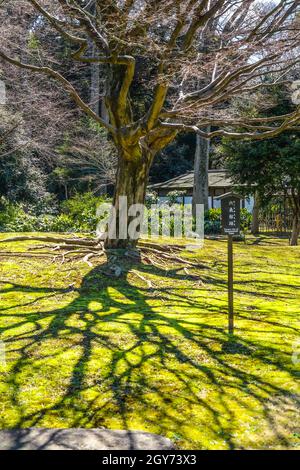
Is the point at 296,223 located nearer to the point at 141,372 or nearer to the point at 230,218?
the point at 230,218

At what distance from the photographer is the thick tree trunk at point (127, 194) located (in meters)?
9.56

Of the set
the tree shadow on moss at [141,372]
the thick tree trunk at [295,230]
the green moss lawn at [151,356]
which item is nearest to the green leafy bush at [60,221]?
the thick tree trunk at [295,230]

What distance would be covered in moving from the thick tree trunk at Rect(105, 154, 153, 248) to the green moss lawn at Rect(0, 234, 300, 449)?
3.80 feet

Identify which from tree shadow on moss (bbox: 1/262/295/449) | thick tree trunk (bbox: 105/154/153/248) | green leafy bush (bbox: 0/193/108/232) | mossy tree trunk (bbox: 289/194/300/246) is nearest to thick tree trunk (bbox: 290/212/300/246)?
mossy tree trunk (bbox: 289/194/300/246)

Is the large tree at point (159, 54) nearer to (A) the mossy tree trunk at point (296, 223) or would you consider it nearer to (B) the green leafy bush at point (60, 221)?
(B) the green leafy bush at point (60, 221)

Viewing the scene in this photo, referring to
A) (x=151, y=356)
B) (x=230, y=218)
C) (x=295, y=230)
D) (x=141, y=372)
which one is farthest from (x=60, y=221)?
(x=141, y=372)

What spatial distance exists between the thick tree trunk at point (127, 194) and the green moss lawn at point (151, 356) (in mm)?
1160

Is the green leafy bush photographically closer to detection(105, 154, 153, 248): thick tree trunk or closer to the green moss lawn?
detection(105, 154, 153, 248): thick tree trunk

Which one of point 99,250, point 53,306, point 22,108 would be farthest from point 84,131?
point 53,306

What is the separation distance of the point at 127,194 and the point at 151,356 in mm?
5046

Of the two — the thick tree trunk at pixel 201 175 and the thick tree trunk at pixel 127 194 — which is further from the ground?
the thick tree trunk at pixel 201 175

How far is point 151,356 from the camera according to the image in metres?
4.96

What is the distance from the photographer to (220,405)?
392 cm
